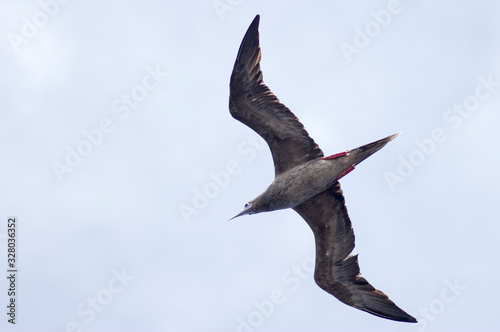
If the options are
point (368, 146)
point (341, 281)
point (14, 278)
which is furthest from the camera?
point (14, 278)

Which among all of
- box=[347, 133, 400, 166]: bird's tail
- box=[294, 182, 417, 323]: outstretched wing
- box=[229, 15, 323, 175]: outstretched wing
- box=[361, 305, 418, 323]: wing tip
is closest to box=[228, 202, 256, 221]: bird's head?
box=[229, 15, 323, 175]: outstretched wing

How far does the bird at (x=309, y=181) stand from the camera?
19766 millimetres

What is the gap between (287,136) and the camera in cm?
2016

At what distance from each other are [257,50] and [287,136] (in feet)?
8.48

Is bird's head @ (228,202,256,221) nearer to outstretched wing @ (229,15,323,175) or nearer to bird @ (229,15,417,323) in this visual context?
bird @ (229,15,417,323)

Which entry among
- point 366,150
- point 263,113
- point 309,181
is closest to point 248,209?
point 309,181

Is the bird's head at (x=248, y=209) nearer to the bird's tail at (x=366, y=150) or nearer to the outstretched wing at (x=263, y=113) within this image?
the outstretched wing at (x=263, y=113)

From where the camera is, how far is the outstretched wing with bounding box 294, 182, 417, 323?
20641 millimetres

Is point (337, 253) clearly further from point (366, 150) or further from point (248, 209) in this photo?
point (366, 150)

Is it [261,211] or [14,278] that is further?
[14,278]

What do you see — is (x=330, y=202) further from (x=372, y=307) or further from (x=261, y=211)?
(x=372, y=307)

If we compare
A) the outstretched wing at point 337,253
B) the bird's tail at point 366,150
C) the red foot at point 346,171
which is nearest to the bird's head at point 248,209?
the outstretched wing at point 337,253

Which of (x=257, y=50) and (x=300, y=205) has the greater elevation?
(x=257, y=50)

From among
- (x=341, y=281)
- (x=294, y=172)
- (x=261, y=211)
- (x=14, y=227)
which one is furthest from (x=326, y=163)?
(x=14, y=227)
